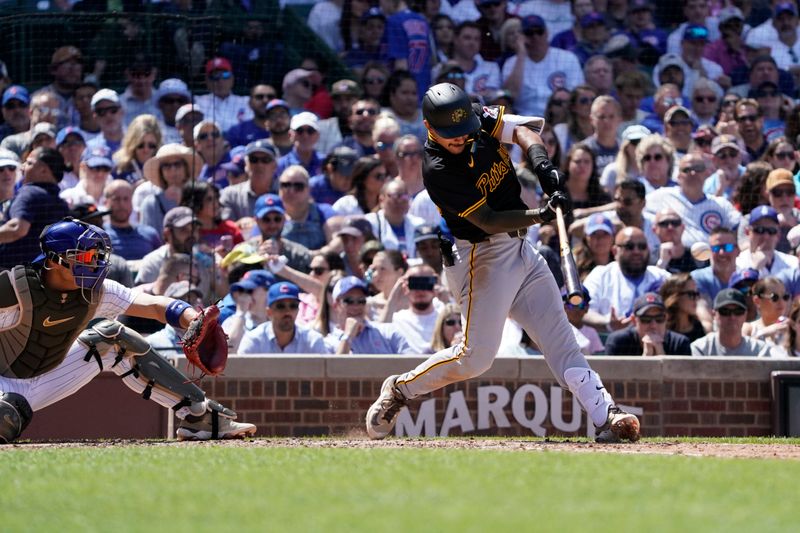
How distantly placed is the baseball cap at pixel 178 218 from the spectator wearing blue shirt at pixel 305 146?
2.01 meters

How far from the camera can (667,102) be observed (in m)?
14.3

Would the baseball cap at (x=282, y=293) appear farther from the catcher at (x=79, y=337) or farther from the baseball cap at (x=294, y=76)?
the baseball cap at (x=294, y=76)

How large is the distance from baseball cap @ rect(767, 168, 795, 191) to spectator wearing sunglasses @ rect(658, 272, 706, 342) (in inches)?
72.4

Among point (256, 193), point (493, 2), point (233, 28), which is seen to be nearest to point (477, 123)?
point (256, 193)

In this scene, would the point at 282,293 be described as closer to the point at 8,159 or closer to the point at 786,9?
the point at 8,159

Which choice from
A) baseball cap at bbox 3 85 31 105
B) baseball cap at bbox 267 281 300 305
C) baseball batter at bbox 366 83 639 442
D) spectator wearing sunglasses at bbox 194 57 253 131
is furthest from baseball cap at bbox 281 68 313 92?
baseball batter at bbox 366 83 639 442

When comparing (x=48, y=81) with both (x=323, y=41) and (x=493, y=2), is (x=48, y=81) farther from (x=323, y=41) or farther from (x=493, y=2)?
(x=493, y=2)

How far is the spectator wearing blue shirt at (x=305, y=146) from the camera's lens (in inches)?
520

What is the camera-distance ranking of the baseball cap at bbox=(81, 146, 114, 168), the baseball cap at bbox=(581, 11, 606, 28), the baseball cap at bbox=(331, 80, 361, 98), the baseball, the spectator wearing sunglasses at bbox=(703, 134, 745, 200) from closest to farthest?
the baseball
the baseball cap at bbox=(81, 146, 114, 168)
the spectator wearing sunglasses at bbox=(703, 134, 745, 200)
the baseball cap at bbox=(331, 80, 361, 98)
the baseball cap at bbox=(581, 11, 606, 28)

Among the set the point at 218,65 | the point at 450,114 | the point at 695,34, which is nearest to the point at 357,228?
the point at 218,65

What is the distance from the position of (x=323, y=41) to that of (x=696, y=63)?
4201 mm

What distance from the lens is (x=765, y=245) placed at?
38.0 feet

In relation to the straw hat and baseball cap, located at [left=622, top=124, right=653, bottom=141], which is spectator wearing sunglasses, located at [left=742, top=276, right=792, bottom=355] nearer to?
baseball cap, located at [left=622, top=124, right=653, bottom=141]

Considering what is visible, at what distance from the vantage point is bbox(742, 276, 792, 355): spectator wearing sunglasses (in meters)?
10.8
